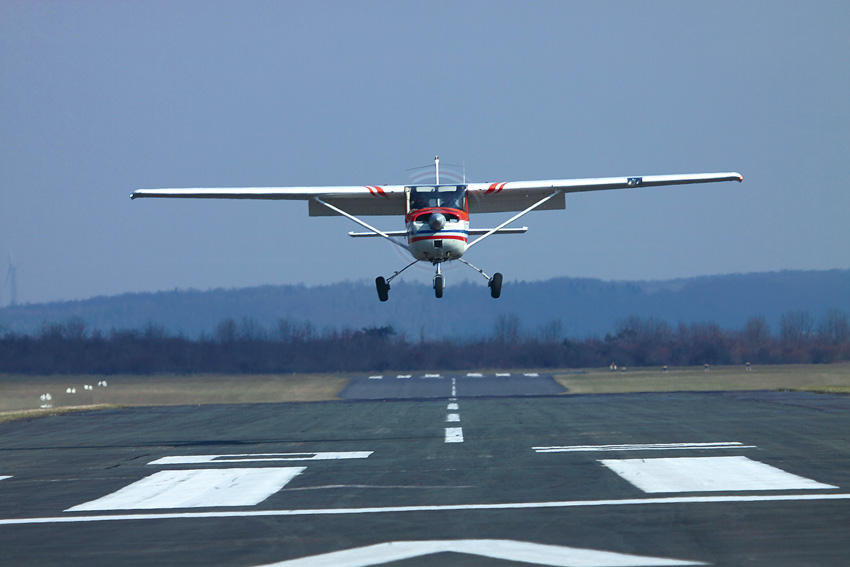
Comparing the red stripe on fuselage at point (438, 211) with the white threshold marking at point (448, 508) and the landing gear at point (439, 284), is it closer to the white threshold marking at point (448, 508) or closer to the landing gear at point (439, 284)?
the landing gear at point (439, 284)

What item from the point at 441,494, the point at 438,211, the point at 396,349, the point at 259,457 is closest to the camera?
the point at 441,494

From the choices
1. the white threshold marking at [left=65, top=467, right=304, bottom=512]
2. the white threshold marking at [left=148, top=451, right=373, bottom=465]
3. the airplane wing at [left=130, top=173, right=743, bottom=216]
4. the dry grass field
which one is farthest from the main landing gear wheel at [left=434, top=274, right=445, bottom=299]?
the dry grass field

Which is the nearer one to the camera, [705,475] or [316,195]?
[705,475]

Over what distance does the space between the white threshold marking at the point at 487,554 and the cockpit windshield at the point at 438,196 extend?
19759mm

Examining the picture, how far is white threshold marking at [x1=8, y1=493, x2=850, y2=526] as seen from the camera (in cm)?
1432

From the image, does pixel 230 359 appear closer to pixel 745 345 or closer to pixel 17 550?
pixel 745 345

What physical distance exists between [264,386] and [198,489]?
235 feet

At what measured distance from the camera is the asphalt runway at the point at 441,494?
36.8 feet

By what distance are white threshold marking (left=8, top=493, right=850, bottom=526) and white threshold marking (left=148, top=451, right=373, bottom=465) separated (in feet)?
25.7

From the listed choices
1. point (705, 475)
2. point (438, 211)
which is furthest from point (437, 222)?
point (705, 475)

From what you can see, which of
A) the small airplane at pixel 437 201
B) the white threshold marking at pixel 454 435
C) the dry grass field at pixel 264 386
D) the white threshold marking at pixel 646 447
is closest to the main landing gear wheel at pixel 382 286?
the small airplane at pixel 437 201

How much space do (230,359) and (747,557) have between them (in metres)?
129

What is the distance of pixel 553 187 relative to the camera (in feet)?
113

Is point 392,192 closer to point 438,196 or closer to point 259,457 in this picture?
point 438,196
